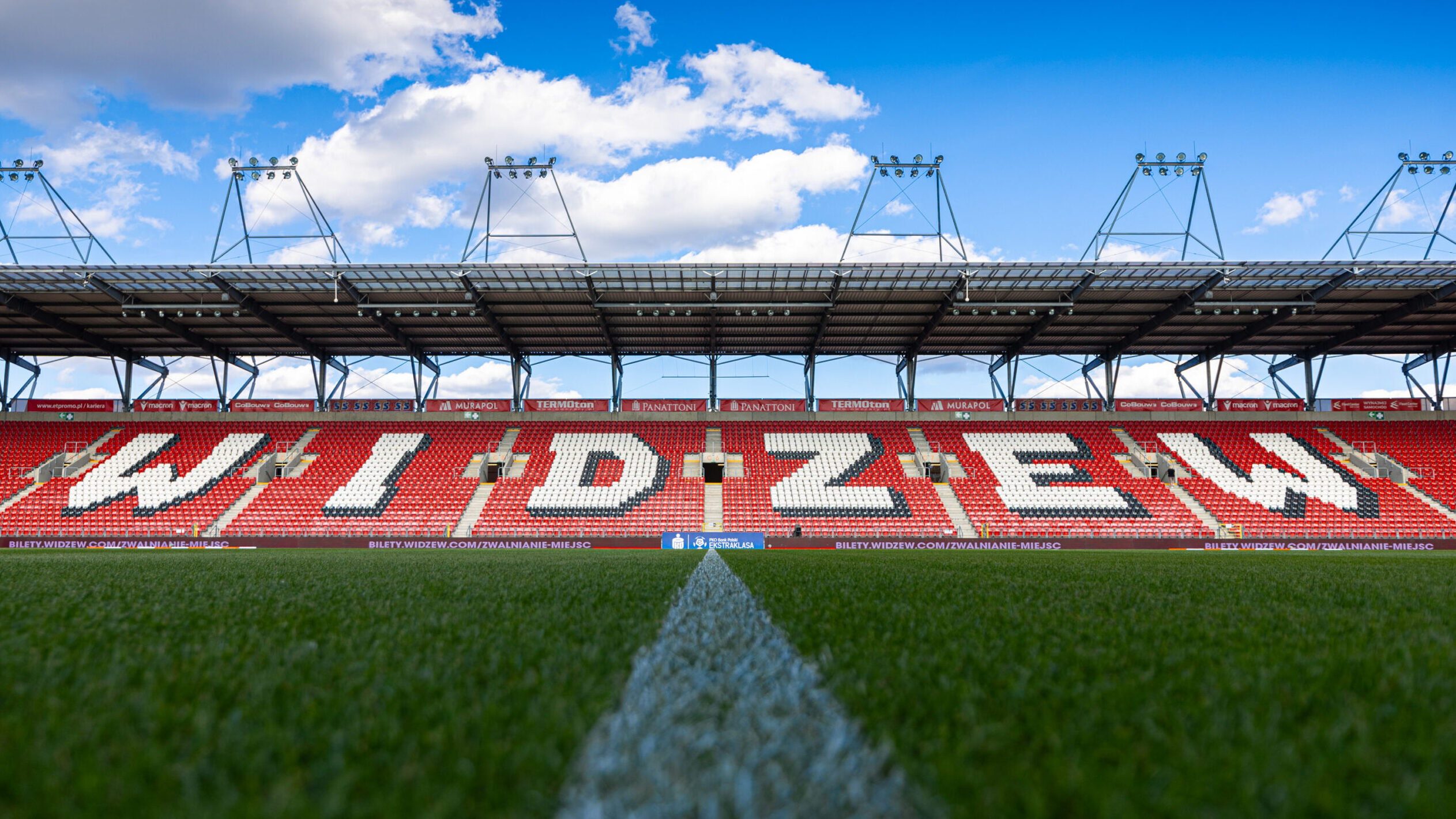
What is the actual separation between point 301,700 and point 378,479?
1254 inches

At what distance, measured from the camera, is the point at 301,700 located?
7.14ft

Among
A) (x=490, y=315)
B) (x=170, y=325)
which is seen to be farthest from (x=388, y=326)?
(x=170, y=325)

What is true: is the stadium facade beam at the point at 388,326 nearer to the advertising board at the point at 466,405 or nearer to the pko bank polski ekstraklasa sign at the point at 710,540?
the advertising board at the point at 466,405

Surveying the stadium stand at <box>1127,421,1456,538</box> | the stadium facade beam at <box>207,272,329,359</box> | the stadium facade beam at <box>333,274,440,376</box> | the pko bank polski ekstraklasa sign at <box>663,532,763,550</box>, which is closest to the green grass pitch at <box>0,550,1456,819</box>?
the pko bank polski ekstraklasa sign at <box>663,532,763,550</box>

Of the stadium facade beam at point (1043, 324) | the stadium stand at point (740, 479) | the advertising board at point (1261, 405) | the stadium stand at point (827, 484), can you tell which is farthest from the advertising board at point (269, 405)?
the advertising board at point (1261, 405)

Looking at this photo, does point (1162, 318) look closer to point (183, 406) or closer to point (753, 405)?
point (753, 405)

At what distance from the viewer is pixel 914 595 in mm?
5555

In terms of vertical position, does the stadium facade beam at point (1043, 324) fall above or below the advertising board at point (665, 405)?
above

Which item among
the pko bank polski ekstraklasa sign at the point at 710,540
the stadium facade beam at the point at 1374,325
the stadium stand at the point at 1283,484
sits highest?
the stadium facade beam at the point at 1374,325

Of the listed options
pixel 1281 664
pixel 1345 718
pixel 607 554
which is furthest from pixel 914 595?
pixel 607 554

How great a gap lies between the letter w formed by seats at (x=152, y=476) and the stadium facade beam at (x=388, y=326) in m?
7.74

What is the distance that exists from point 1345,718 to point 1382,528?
111 ft

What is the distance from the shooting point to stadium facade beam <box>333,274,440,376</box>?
1070 inches

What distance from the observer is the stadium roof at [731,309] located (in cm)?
2573
